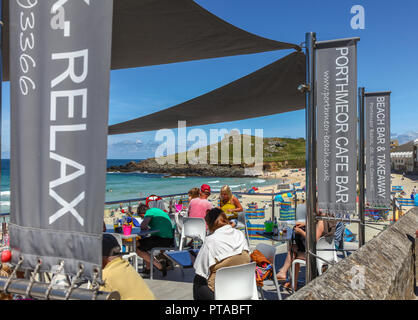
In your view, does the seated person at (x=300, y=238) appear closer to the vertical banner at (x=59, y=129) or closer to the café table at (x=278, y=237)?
the café table at (x=278, y=237)

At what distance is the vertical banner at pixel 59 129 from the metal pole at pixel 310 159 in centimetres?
178

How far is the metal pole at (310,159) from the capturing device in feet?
7.91

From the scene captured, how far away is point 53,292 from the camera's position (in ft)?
3.46

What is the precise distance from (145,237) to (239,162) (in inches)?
3571

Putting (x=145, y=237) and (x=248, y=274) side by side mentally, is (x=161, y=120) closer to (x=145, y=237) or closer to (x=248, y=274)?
(x=145, y=237)

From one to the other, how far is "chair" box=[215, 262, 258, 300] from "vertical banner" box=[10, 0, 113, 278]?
4.17 feet

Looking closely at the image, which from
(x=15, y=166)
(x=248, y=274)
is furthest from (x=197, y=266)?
(x=15, y=166)

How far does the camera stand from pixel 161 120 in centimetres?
552

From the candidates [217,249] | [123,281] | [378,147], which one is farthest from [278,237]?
[378,147]

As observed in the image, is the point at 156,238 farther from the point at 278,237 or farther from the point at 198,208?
the point at 278,237

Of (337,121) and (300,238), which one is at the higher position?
(337,121)

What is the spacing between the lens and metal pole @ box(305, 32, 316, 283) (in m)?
2.41

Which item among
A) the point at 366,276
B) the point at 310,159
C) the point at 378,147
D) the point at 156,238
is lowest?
the point at 156,238

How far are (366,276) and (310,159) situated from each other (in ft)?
3.14
